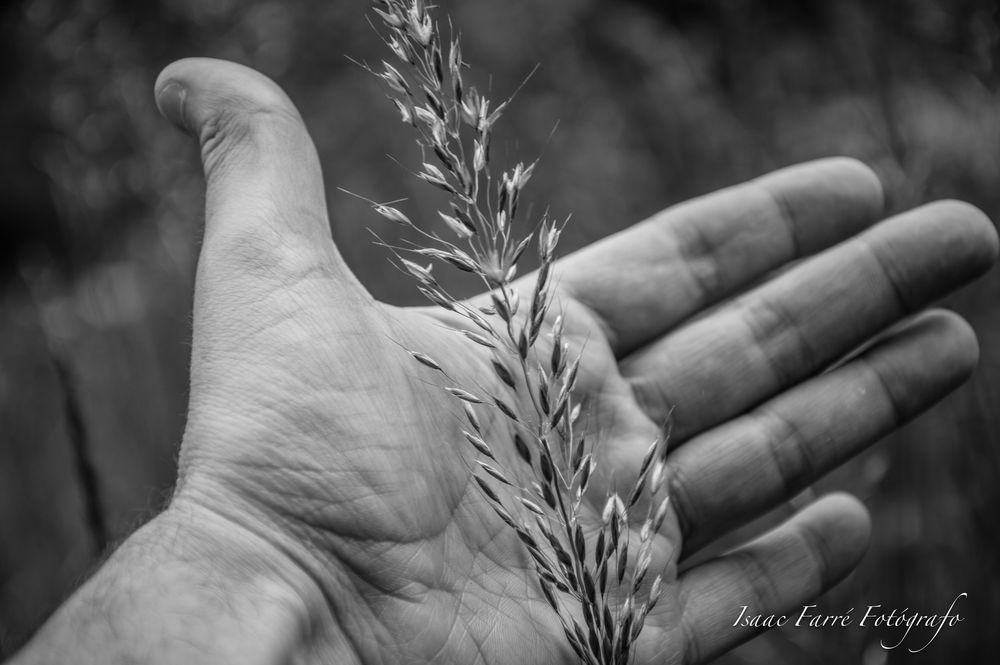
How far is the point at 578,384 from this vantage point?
85.3 inches

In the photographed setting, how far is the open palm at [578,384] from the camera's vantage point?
158 centimetres

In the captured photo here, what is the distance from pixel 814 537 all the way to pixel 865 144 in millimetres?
3447

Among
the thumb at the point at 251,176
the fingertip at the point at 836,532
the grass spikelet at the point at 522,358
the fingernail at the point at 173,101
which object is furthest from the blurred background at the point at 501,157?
the grass spikelet at the point at 522,358

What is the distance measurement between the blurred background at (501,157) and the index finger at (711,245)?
28cm

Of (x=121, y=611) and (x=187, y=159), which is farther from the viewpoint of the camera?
(x=187, y=159)

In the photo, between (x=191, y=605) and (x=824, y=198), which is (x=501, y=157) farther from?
(x=191, y=605)

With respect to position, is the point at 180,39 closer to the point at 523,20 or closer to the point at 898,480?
the point at 523,20

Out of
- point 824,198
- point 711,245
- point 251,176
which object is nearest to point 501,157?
point 711,245

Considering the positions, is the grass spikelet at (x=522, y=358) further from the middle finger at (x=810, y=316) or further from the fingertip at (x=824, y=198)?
the fingertip at (x=824, y=198)

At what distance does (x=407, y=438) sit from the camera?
1710 mm

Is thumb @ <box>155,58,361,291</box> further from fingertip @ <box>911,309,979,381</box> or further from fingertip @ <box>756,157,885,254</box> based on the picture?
fingertip @ <box>911,309,979,381</box>

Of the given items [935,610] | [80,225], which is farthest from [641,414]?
[80,225]

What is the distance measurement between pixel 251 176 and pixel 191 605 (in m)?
0.96

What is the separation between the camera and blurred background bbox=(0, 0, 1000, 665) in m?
2.26
